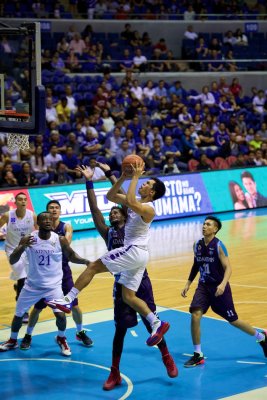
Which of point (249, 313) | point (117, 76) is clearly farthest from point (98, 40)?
point (249, 313)

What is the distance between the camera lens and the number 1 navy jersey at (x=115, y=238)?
9.13 meters

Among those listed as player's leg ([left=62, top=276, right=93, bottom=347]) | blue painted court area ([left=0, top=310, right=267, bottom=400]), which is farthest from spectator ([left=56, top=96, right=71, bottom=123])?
player's leg ([left=62, top=276, right=93, bottom=347])

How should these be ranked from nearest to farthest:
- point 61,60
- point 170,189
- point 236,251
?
point 236,251 → point 170,189 → point 61,60

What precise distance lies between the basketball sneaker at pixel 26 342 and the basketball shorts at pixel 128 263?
1917 mm

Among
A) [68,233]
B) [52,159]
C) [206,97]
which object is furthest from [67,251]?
[206,97]

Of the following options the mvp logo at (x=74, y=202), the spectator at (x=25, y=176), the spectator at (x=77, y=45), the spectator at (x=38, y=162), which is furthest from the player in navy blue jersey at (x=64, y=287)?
the spectator at (x=77, y=45)

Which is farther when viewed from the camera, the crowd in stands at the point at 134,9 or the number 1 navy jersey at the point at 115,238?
the crowd in stands at the point at 134,9

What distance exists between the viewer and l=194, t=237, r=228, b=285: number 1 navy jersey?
935 centimetres

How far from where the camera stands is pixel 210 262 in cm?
938

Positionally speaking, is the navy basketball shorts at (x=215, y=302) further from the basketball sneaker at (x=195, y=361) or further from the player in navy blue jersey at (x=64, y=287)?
the player in navy blue jersey at (x=64, y=287)

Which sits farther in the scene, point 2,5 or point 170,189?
point 2,5

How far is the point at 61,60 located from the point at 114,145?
427 cm

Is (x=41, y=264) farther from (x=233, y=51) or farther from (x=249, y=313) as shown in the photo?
(x=233, y=51)

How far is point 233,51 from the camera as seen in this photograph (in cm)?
2984
